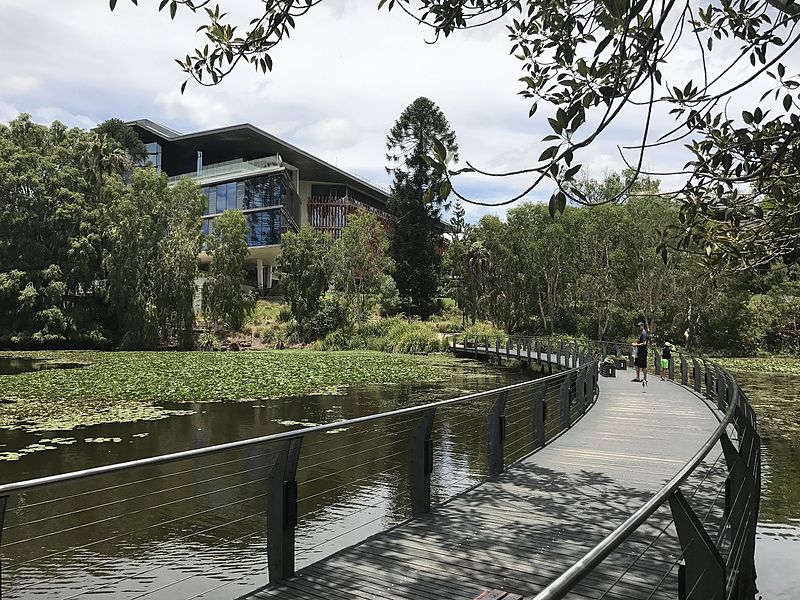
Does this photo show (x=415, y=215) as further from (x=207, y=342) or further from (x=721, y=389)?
(x=721, y=389)

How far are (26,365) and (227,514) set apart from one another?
75.3 feet

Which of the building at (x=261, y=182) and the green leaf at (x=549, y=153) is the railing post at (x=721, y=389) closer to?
the green leaf at (x=549, y=153)

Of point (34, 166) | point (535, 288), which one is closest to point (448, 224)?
point (535, 288)

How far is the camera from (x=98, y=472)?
315 centimetres

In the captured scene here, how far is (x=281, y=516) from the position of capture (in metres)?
4.21

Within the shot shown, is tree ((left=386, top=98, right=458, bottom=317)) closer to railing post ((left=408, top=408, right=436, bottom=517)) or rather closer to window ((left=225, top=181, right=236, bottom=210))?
window ((left=225, top=181, right=236, bottom=210))

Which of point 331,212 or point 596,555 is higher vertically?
point 331,212

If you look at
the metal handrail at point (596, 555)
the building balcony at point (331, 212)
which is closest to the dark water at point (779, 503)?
the metal handrail at point (596, 555)

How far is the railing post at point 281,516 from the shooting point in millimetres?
4199

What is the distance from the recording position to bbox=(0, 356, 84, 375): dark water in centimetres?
2464

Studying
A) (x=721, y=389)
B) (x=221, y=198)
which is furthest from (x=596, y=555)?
(x=221, y=198)

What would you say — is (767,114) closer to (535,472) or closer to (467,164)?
(467,164)

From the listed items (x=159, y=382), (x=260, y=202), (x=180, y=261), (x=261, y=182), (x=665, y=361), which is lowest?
(x=159, y=382)

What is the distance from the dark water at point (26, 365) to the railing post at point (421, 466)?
2209 cm
